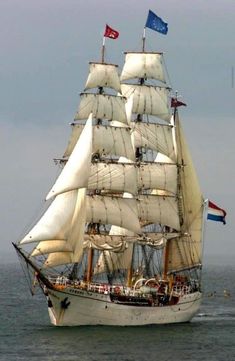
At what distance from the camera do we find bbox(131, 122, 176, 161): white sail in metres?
108

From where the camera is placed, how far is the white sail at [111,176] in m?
101

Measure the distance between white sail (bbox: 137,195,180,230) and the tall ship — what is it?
9 cm

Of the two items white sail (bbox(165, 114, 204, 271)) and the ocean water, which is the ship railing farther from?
the ocean water

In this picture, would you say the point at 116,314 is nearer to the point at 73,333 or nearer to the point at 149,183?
the point at 73,333

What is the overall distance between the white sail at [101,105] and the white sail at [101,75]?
1042 mm

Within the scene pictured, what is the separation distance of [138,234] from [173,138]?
11011 millimetres

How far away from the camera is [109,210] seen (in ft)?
331

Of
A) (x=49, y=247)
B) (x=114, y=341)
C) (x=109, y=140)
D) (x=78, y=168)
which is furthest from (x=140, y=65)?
(x=114, y=341)

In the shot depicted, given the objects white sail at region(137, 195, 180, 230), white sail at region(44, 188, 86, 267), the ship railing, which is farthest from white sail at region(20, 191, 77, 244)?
the ship railing

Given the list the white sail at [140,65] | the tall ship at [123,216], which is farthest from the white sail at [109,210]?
the white sail at [140,65]

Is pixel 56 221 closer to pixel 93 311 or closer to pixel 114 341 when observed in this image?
pixel 93 311

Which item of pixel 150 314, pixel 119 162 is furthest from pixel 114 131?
pixel 150 314

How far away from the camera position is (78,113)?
101312mm

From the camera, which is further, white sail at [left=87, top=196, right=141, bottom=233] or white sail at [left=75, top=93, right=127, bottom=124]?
white sail at [left=75, top=93, right=127, bottom=124]
